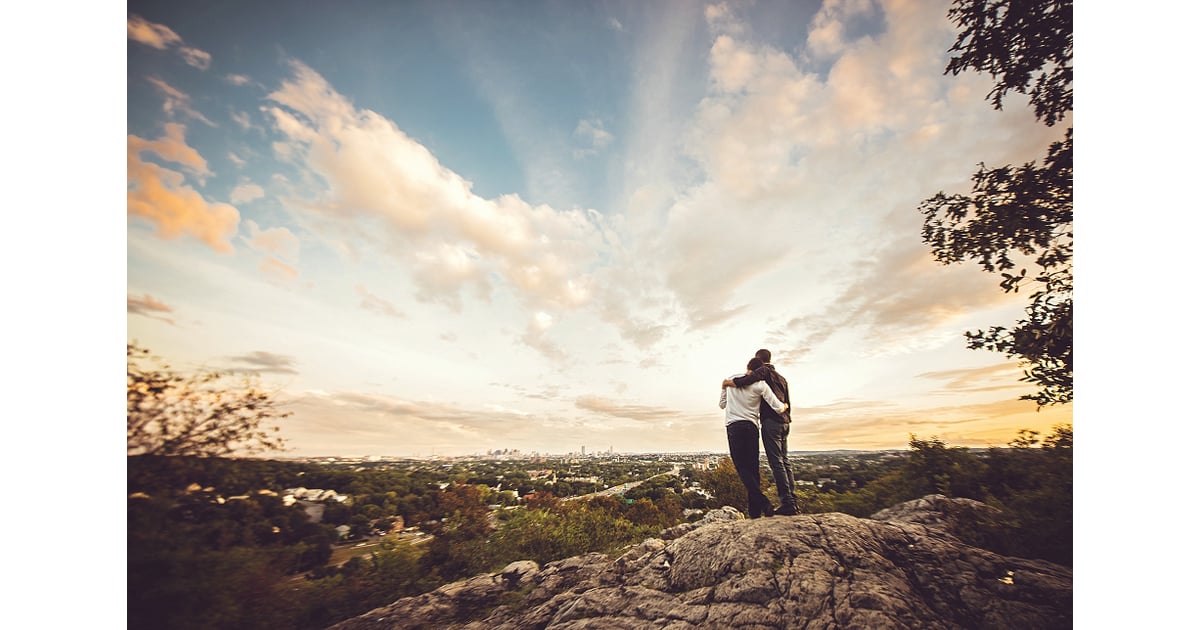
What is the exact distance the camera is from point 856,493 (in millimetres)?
7457

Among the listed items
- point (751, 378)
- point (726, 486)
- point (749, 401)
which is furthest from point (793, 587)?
point (726, 486)

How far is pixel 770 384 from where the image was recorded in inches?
245

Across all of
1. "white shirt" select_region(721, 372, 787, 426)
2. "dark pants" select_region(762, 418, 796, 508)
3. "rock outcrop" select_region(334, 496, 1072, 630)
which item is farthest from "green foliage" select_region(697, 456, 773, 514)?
"rock outcrop" select_region(334, 496, 1072, 630)

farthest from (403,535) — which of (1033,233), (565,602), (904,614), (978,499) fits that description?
(1033,233)

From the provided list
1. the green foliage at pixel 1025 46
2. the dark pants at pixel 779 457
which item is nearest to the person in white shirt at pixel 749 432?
the dark pants at pixel 779 457

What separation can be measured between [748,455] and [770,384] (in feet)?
4.36

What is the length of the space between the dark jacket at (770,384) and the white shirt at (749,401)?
0.10 metres

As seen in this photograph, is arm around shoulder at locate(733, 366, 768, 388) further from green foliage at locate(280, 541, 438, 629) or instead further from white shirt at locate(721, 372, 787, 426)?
green foliage at locate(280, 541, 438, 629)

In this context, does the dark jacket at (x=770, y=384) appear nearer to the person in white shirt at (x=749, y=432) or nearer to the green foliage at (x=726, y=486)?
the person in white shirt at (x=749, y=432)

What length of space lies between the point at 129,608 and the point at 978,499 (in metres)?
12.5

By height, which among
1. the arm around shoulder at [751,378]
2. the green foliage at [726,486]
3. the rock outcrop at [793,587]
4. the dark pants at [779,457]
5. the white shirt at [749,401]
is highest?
the arm around shoulder at [751,378]

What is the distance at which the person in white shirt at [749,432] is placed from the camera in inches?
230

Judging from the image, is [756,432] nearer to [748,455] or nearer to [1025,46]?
[748,455]

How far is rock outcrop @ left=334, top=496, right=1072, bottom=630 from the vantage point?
142 inches
